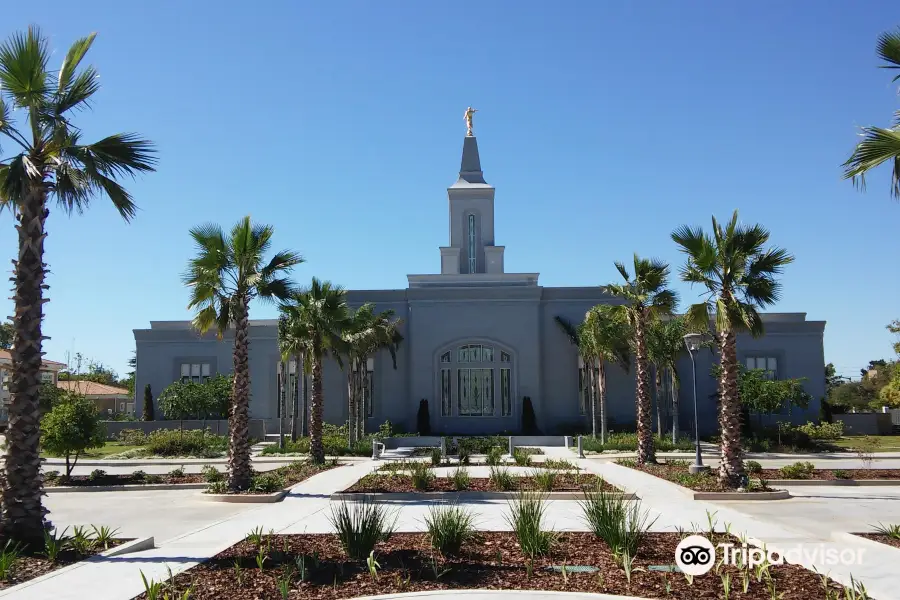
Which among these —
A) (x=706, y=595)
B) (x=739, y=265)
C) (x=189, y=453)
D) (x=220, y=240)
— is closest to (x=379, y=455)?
(x=189, y=453)

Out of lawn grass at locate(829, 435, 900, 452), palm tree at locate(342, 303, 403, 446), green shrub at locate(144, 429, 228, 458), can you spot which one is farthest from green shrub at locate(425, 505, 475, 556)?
lawn grass at locate(829, 435, 900, 452)

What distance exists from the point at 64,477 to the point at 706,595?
19.5m

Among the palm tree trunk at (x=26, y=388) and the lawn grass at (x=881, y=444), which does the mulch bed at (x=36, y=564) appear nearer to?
the palm tree trunk at (x=26, y=388)

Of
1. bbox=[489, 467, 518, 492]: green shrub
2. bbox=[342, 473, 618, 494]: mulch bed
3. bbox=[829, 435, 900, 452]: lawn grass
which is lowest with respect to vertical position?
bbox=[829, 435, 900, 452]: lawn grass

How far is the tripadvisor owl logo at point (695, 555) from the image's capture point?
29.6 ft

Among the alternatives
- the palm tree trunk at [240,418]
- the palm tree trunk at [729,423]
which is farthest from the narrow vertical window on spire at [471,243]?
the palm tree trunk at [729,423]

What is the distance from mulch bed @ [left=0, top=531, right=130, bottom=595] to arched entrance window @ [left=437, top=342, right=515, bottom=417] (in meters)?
32.1

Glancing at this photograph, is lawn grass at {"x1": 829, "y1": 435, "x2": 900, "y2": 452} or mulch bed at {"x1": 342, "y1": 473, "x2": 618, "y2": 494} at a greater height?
mulch bed at {"x1": 342, "y1": 473, "x2": 618, "y2": 494}

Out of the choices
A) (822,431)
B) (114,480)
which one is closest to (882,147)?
(114,480)

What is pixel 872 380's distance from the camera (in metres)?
76.1

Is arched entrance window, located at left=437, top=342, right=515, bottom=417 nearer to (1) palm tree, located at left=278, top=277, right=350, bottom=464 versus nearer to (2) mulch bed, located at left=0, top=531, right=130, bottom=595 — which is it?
(1) palm tree, located at left=278, top=277, right=350, bottom=464

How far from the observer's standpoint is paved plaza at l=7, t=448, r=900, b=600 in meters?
9.05

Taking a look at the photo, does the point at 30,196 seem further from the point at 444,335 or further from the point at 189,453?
the point at 444,335

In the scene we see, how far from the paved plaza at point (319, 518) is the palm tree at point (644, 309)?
3244mm
